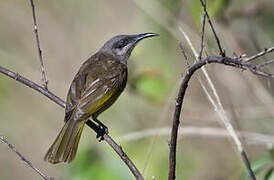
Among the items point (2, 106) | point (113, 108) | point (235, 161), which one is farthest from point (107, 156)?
point (2, 106)

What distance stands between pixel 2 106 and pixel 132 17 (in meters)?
2.23

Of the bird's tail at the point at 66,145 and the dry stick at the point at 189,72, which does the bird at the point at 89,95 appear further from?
the dry stick at the point at 189,72

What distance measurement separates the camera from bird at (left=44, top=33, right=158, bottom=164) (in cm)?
336

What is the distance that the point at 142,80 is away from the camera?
4.38 m

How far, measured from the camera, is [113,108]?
5.75 meters

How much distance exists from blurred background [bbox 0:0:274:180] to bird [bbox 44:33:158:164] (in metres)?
0.23

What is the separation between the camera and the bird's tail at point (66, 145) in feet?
10.8

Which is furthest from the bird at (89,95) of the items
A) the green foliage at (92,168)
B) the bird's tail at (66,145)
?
the green foliage at (92,168)

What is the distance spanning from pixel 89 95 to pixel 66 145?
57cm

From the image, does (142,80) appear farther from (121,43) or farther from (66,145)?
(66,145)

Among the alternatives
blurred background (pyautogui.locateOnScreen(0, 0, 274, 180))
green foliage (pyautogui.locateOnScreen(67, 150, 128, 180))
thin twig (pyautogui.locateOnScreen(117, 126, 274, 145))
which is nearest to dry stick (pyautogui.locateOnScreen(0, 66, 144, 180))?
green foliage (pyautogui.locateOnScreen(67, 150, 128, 180))

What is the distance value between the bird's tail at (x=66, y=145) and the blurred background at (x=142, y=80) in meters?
0.70

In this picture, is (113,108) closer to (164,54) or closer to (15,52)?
(164,54)

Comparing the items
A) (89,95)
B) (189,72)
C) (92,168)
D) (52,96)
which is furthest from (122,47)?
(189,72)
